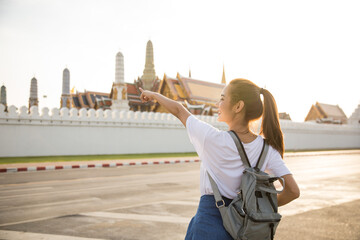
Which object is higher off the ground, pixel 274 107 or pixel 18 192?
pixel 274 107

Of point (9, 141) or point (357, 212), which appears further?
point (9, 141)

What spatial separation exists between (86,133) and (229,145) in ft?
57.9

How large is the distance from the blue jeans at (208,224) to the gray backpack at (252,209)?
5cm

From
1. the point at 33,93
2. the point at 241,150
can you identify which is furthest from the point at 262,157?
the point at 33,93

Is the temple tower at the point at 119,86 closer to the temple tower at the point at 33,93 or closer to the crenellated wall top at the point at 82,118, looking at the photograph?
the crenellated wall top at the point at 82,118

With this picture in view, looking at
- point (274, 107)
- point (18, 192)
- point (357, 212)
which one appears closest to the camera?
Answer: point (274, 107)

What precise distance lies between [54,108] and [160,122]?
664 cm

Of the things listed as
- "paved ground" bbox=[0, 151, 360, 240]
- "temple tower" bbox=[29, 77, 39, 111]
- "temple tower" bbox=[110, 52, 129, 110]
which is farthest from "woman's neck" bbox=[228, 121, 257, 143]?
"temple tower" bbox=[29, 77, 39, 111]

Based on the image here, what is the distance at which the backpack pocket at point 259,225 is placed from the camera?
163 centimetres

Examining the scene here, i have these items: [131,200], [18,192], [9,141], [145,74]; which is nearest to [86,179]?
[18,192]

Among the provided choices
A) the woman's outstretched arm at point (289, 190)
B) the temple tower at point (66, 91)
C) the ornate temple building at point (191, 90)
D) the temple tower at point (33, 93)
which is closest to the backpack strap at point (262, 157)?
the woman's outstretched arm at point (289, 190)

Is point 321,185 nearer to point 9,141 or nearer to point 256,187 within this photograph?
point 256,187

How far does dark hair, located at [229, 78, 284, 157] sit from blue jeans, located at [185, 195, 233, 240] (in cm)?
43

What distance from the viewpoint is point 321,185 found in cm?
918
